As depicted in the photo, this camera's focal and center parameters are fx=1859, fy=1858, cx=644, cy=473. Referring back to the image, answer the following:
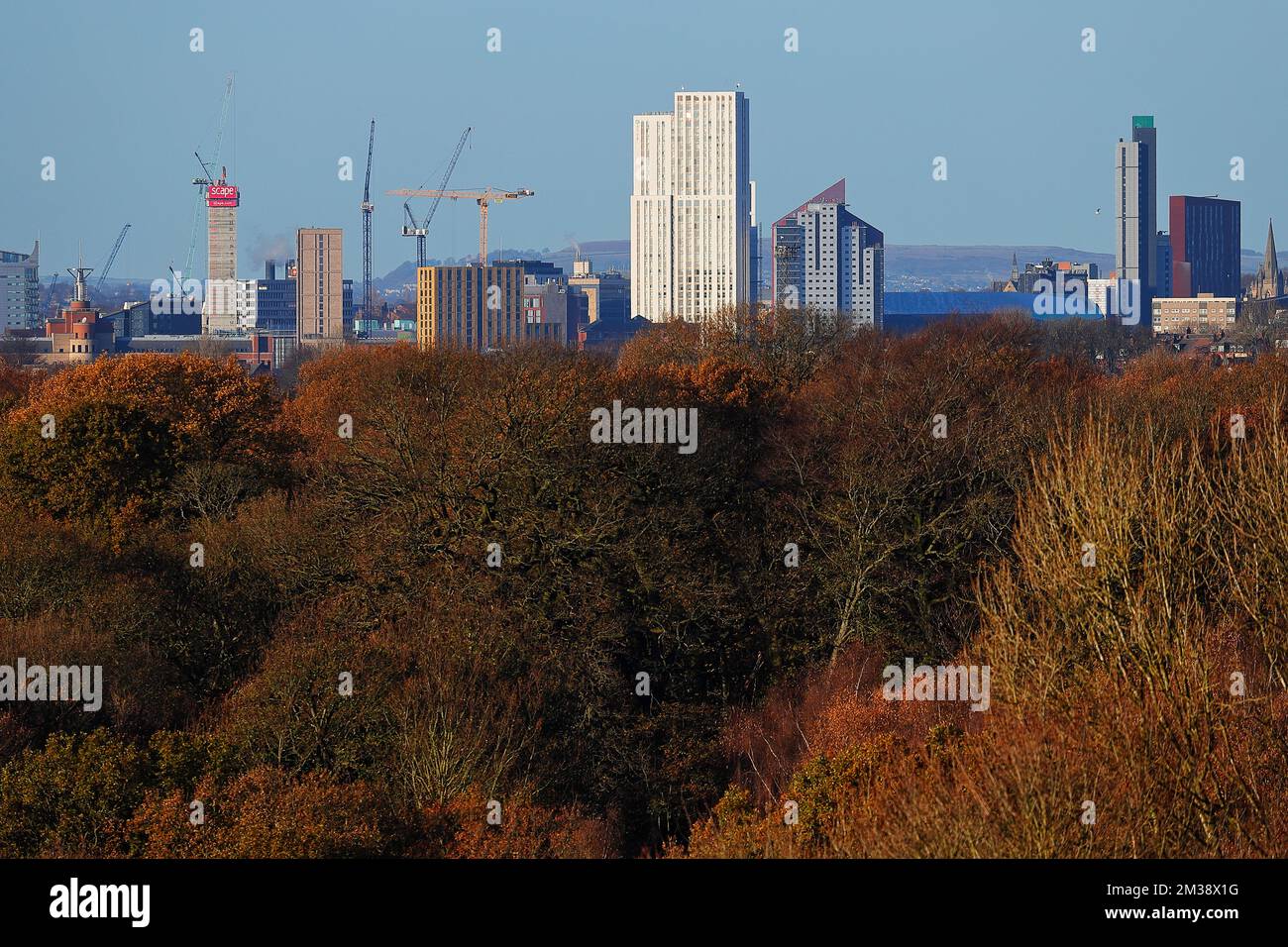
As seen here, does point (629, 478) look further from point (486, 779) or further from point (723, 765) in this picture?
point (486, 779)

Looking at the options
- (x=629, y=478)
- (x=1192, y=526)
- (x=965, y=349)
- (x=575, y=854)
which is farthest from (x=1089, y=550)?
(x=965, y=349)

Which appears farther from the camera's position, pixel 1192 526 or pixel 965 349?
pixel 965 349

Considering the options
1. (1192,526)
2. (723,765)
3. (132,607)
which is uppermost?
(1192,526)

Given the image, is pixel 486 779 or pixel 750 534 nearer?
pixel 486 779

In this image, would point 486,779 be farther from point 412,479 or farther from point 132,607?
point 412,479
